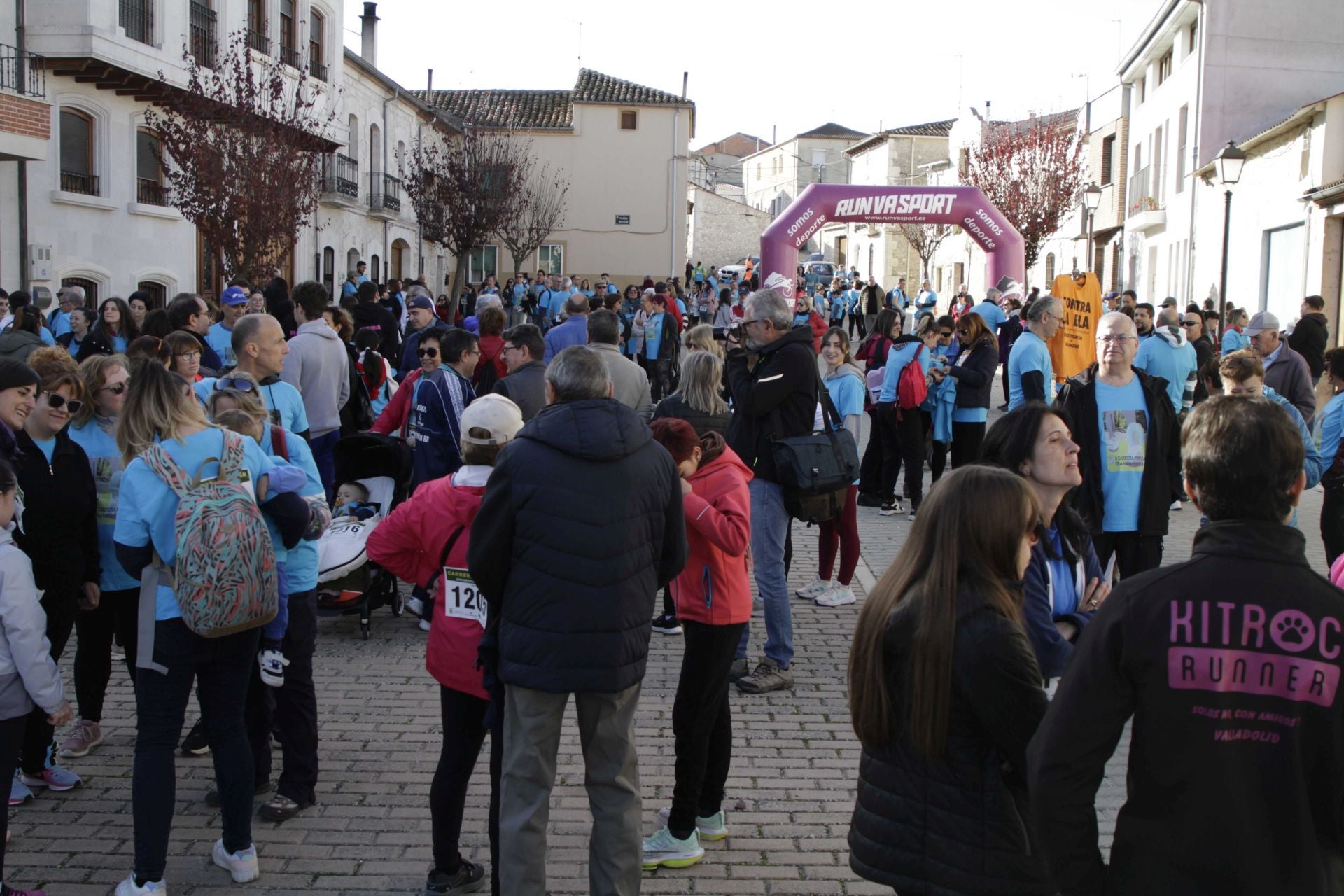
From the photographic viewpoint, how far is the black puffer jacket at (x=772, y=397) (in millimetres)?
6293

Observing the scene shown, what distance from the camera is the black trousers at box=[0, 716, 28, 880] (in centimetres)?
388

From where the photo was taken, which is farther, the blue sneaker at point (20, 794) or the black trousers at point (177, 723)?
the blue sneaker at point (20, 794)

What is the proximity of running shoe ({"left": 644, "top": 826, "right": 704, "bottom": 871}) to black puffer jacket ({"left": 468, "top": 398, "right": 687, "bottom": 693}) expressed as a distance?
1.08 meters

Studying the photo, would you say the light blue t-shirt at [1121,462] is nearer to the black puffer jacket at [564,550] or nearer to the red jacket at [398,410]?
the black puffer jacket at [564,550]

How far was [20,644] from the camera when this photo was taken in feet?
12.5

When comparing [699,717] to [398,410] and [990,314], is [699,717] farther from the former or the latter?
[990,314]

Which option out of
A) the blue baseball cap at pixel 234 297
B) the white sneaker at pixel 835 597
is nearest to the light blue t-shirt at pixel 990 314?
the white sneaker at pixel 835 597

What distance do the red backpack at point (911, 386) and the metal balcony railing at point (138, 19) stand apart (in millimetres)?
16155

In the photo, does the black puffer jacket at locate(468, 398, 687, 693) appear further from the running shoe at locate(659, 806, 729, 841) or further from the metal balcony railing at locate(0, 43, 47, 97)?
the metal balcony railing at locate(0, 43, 47, 97)

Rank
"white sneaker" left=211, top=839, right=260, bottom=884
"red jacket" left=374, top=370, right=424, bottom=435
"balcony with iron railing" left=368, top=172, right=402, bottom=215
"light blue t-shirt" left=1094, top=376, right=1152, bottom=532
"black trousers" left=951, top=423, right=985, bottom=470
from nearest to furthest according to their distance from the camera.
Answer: "white sneaker" left=211, top=839, right=260, bottom=884
"light blue t-shirt" left=1094, top=376, right=1152, bottom=532
"red jacket" left=374, top=370, right=424, bottom=435
"black trousers" left=951, top=423, right=985, bottom=470
"balcony with iron railing" left=368, top=172, right=402, bottom=215

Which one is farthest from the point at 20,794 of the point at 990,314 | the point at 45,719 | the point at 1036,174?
the point at 1036,174

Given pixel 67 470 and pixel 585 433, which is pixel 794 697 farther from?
pixel 67 470

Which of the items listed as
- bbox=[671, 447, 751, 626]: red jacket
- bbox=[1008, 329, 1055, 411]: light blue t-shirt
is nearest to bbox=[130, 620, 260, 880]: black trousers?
bbox=[671, 447, 751, 626]: red jacket

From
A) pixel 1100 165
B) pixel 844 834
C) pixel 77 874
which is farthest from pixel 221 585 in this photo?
pixel 1100 165
